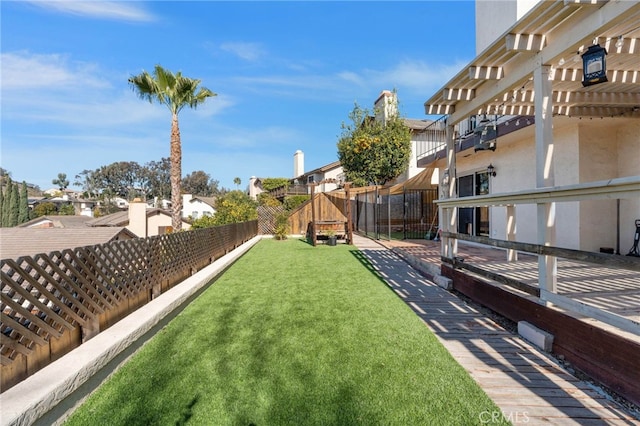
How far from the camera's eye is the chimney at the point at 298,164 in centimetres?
3984

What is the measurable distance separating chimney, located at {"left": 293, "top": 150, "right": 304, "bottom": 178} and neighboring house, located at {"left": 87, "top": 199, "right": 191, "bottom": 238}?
1484cm

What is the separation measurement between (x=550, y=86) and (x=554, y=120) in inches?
150

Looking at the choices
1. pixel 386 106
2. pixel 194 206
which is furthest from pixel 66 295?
pixel 194 206

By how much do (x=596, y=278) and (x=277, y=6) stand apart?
38.1 ft

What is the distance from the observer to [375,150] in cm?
1919

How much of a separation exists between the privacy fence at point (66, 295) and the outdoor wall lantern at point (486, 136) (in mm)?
7934

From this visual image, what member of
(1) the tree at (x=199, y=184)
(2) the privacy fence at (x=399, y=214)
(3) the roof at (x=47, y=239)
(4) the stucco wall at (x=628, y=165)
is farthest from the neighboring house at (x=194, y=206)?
(4) the stucco wall at (x=628, y=165)

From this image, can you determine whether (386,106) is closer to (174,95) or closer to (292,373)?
(174,95)

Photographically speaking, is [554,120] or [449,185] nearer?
[449,185]

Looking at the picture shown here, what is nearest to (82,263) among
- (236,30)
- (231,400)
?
(231,400)

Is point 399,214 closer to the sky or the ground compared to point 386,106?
closer to the ground

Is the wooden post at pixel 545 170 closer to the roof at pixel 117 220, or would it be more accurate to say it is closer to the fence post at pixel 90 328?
the fence post at pixel 90 328

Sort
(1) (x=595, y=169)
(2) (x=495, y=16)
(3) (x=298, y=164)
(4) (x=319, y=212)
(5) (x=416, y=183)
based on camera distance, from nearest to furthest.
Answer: (1) (x=595, y=169), (2) (x=495, y=16), (5) (x=416, y=183), (4) (x=319, y=212), (3) (x=298, y=164)

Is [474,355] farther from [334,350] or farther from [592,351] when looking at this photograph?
[334,350]
